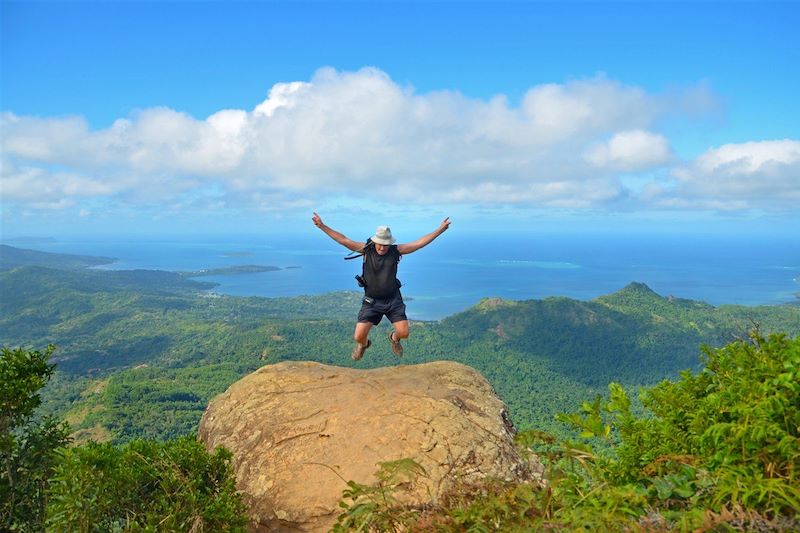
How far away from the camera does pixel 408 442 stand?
7414 mm

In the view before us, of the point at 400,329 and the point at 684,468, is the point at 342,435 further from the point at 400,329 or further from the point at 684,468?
the point at 684,468

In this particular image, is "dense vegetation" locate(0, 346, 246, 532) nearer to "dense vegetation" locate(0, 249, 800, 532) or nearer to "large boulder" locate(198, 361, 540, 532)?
→ "dense vegetation" locate(0, 249, 800, 532)

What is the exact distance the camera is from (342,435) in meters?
7.74

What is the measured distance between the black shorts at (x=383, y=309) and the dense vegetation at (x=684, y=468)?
22.5 feet

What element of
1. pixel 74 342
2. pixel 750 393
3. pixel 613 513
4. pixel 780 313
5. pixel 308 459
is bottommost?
pixel 74 342

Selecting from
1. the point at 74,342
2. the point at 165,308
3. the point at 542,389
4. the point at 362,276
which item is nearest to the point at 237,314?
the point at 165,308

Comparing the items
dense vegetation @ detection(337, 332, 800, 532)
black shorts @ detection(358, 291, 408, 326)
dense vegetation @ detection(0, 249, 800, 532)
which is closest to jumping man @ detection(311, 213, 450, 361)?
black shorts @ detection(358, 291, 408, 326)

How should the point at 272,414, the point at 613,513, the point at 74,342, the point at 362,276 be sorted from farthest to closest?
the point at 74,342 < the point at 362,276 < the point at 272,414 < the point at 613,513

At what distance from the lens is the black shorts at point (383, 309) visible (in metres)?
10.5

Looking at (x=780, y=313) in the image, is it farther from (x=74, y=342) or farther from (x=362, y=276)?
(x=74, y=342)

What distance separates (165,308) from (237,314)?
2576cm

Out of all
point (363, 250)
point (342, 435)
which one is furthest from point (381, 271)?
point (342, 435)

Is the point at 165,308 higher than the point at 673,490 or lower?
lower

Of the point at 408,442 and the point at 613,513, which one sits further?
the point at 408,442
